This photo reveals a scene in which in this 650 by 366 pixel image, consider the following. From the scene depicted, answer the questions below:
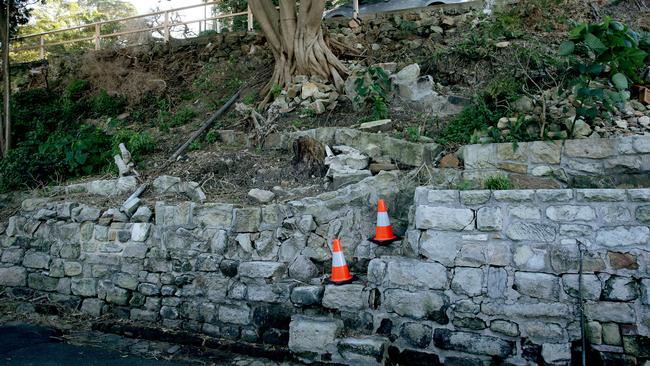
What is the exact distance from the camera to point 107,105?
9.16 meters

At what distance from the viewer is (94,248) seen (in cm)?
582

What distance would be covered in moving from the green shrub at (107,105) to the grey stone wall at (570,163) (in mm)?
6986

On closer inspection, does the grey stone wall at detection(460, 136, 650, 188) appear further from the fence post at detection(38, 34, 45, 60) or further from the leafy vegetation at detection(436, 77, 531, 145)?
the fence post at detection(38, 34, 45, 60)

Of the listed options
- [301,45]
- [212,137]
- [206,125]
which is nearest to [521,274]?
[212,137]

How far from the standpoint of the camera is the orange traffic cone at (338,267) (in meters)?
4.44

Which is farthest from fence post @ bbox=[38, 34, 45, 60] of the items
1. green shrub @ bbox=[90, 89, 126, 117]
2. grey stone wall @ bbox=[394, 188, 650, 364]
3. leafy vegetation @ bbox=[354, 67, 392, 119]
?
grey stone wall @ bbox=[394, 188, 650, 364]

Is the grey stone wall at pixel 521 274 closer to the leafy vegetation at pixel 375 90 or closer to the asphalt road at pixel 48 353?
the leafy vegetation at pixel 375 90

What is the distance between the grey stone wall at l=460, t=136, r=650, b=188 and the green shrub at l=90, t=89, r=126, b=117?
6986mm

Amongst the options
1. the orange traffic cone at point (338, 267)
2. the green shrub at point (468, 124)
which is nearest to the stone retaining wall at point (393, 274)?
the orange traffic cone at point (338, 267)

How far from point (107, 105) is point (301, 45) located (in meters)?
4.20

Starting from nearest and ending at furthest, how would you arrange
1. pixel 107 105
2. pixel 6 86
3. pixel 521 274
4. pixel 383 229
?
pixel 521 274, pixel 383 229, pixel 6 86, pixel 107 105

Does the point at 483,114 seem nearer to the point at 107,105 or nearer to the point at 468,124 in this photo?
the point at 468,124

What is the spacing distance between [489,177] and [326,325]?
197 cm

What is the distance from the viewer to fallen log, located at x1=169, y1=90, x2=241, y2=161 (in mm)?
6842
